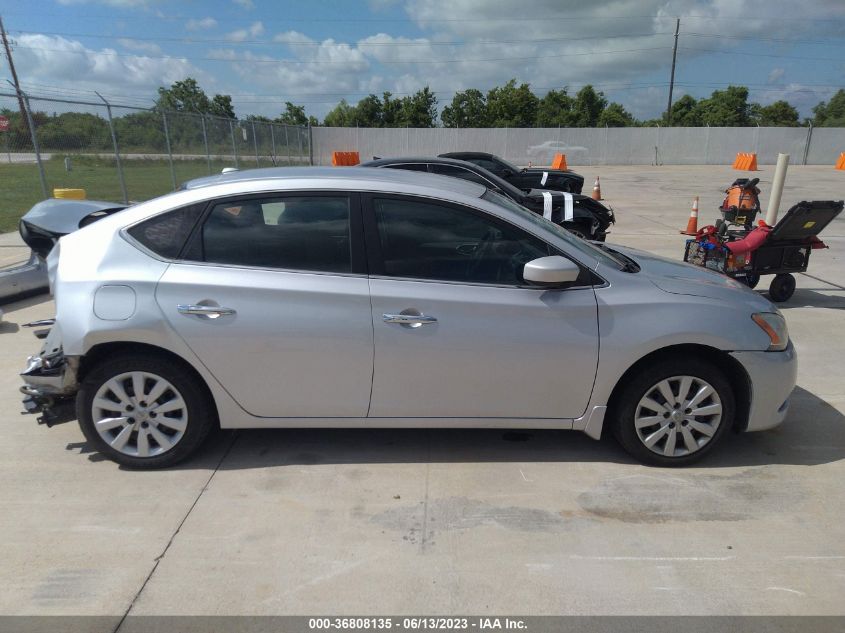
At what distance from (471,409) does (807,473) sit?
80.9 inches

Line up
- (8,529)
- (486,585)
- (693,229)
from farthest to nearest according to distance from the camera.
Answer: (693,229) → (8,529) → (486,585)

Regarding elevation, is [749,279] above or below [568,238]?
below

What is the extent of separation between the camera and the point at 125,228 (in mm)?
3637

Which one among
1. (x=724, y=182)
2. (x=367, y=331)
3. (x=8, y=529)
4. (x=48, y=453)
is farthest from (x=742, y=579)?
(x=724, y=182)

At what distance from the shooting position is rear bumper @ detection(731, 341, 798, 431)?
363 centimetres

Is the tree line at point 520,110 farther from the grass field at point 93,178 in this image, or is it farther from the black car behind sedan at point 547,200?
the black car behind sedan at point 547,200

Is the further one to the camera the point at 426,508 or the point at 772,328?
the point at 772,328

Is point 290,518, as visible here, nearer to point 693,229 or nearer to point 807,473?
point 807,473

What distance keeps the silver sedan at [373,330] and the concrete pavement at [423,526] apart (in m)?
0.29

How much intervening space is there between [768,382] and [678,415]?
564 mm

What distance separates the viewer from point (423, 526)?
3.19 m

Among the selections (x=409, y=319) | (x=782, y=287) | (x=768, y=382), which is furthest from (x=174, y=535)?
(x=782, y=287)

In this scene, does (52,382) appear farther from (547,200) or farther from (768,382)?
(547,200)

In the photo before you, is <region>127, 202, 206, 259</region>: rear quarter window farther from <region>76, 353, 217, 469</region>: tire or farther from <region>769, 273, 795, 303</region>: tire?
<region>769, 273, 795, 303</region>: tire
